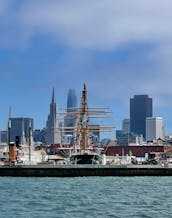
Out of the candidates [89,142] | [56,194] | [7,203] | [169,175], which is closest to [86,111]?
[89,142]

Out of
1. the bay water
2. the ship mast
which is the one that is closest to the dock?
the ship mast

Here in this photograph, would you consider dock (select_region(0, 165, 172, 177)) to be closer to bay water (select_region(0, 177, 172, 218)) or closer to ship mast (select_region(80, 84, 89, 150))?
ship mast (select_region(80, 84, 89, 150))

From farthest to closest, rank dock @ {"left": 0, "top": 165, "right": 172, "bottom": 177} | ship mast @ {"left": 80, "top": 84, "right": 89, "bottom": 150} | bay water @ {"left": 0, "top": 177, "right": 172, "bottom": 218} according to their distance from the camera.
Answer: ship mast @ {"left": 80, "top": 84, "right": 89, "bottom": 150}, dock @ {"left": 0, "top": 165, "right": 172, "bottom": 177}, bay water @ {"left": 0, "top": 177, "right": 172, "bottom": 218}

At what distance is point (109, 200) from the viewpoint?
168 feet

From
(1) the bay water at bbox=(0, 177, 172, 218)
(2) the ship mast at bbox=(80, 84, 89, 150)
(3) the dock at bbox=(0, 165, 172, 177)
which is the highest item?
(2) the ship mast at bbox=(80, 84, 89, 150)

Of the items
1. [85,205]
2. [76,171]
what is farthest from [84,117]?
[85,205]

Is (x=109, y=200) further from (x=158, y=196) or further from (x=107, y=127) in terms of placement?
(x=107, y=127)

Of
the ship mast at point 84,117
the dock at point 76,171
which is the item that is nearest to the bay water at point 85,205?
the dock at point 76,171

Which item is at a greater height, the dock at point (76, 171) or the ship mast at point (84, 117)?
the ship mast at point (84, 117)

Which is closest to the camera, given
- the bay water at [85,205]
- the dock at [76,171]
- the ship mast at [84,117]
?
the bay water at [85,205]

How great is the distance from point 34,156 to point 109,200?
11800 centimetres

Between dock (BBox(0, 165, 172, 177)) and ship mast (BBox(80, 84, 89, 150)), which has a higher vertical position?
ship mast (BBox(80, 84, 89, 150))

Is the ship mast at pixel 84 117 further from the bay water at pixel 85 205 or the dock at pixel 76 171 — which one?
the bay water at pixel 85 205

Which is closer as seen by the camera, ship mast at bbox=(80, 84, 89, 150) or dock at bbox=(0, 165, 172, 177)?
dock at bbox=(0, 165, 172, 177)
